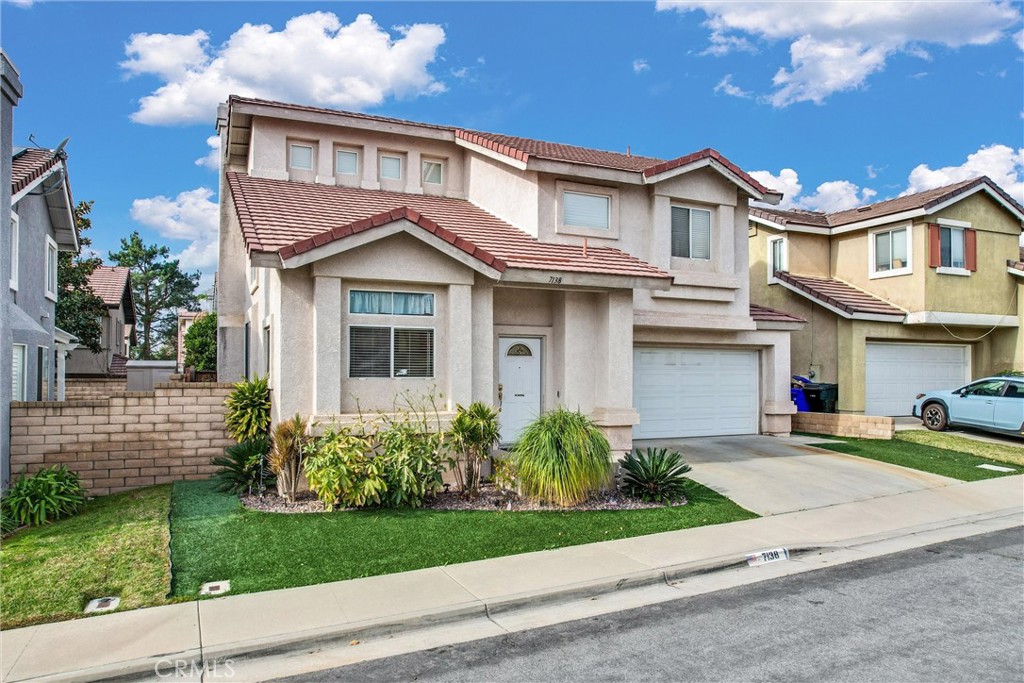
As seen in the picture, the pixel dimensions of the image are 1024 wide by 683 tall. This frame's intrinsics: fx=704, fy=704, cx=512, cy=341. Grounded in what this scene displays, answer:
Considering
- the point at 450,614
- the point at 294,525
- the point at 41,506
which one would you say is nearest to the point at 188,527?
the point at 294,525

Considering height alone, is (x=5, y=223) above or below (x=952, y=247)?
below

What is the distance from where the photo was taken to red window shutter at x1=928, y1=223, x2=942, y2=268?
18953 mm

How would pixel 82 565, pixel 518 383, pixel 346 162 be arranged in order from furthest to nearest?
pixel 346 162
pixel 518 383
pixel 82 565

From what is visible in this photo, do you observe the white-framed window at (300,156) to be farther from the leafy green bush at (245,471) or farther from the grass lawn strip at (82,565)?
the grass lawn strip at (82,565)

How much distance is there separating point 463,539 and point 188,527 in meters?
3.36

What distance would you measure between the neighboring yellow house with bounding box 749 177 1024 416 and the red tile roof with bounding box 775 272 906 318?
4 centimetres

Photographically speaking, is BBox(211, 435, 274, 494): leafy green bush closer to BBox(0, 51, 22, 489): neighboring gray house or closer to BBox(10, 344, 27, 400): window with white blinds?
BBox(0, 51, 22, 489): neighboring gray house

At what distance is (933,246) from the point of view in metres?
19.0

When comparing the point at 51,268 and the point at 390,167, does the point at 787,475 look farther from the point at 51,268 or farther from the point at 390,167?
the point at 51,268

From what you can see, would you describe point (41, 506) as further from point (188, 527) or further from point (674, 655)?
point (674, 655)

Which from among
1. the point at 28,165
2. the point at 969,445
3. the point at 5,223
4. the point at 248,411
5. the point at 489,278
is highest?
the point at 28,165

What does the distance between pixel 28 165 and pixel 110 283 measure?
23.7 meters

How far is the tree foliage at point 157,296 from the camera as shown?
58.5 meters

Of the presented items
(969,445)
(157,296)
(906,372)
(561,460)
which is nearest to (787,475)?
(561,460)
